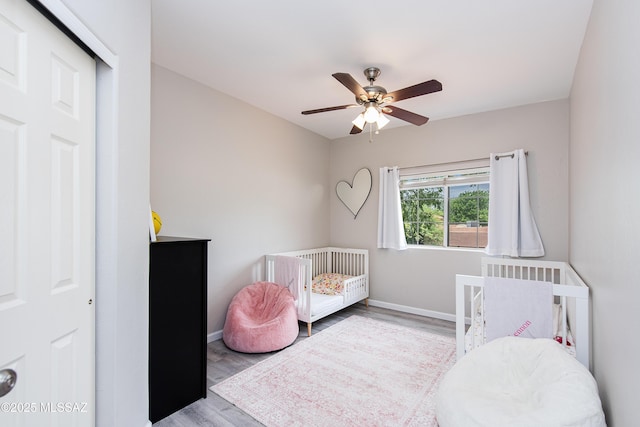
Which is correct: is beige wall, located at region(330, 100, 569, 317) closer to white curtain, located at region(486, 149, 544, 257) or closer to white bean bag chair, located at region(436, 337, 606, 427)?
white curtain, located at region(486, 149, 544, 257)

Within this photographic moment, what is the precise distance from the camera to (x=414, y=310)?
3965 millimetres

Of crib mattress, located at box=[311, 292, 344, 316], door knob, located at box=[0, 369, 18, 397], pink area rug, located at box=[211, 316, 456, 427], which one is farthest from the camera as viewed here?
crib mattress, located at box=[311, 292, 344, 316]

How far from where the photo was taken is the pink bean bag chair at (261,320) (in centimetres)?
272

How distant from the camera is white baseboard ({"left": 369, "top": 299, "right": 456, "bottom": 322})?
371 centimetres

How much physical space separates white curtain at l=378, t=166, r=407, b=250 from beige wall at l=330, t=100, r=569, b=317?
149 millimetres

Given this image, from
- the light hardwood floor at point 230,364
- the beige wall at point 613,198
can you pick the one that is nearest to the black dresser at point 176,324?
the light hardwood floor at point 230,364

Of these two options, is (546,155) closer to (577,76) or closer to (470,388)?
(577,76)

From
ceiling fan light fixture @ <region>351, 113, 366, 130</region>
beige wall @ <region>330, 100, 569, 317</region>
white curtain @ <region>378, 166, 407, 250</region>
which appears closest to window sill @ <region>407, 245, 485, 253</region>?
beige wall @ <region>330, 100, 569, 317</region>

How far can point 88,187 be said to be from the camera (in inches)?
52.4

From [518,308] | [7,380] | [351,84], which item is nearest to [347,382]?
[518,308]

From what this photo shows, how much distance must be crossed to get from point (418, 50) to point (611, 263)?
1.81 m

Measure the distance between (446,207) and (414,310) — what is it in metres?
1.40

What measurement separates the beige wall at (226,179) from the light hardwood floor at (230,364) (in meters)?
0.48

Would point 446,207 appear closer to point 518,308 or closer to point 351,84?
point 518,308
